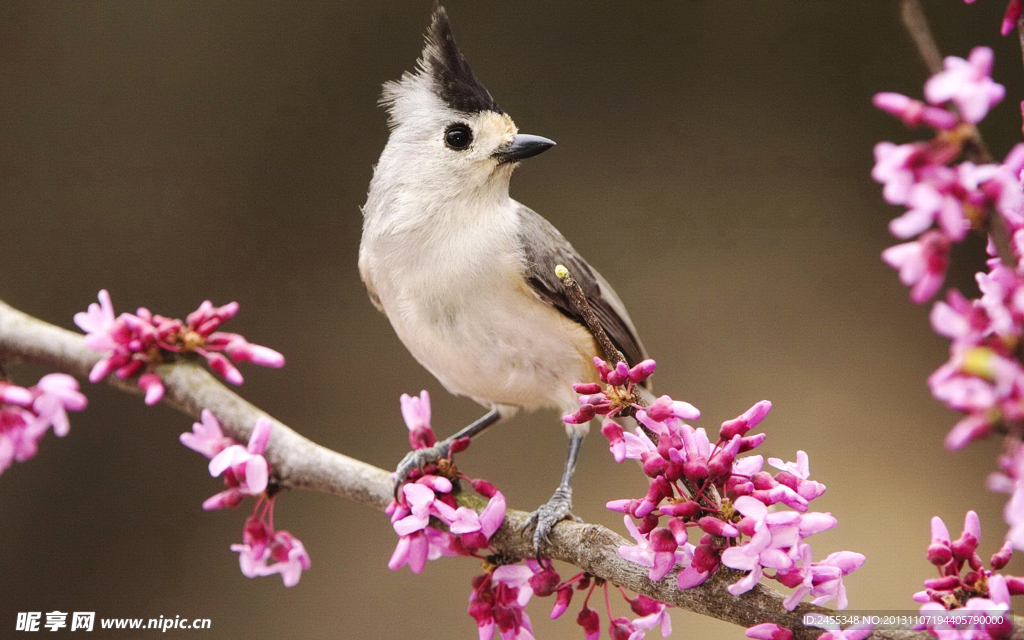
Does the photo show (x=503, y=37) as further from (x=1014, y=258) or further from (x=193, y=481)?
(x=1014, y=258)

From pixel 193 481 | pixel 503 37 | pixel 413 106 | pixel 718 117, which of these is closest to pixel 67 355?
pixel 413 106

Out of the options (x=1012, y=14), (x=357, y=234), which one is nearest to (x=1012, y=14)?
(x=1012, y=14)

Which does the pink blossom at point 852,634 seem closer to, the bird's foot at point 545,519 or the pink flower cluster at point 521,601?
the pink flower cluster at point 521,601

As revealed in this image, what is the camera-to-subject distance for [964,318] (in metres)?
0.45

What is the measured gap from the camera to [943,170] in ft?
1.51

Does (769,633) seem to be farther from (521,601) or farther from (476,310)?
(476,310)

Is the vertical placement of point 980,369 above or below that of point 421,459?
below

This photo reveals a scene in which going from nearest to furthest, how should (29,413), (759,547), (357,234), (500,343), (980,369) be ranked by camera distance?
(980,369) < (759,547) < (29,413) < (500,343) < (357,234)

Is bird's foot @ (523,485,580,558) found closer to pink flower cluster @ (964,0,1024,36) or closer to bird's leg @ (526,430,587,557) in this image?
bird's leg @ (526,430,587,557)

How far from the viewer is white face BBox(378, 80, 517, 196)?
3.70ft

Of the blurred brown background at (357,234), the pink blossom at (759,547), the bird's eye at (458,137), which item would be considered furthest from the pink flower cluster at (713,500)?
the blurred brown background at (357,234)

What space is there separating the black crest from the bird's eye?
2 cm

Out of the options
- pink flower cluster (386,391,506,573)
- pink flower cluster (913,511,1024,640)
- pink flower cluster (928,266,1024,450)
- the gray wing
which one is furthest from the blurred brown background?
pink flower cluster (928,266,1024,450)

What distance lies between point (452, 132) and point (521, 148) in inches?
4.2
